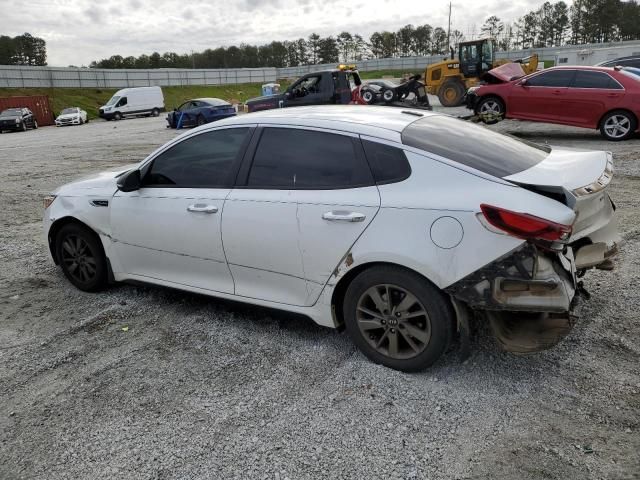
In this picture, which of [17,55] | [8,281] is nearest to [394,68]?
[17,55]

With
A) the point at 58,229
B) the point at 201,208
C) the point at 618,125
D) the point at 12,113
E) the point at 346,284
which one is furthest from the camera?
the point at 12,113

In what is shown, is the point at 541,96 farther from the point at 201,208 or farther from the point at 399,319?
the point at 399,319

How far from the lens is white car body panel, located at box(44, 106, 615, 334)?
2.91 metres

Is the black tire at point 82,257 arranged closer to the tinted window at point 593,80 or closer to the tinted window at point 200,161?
the tinted window at point 200,161

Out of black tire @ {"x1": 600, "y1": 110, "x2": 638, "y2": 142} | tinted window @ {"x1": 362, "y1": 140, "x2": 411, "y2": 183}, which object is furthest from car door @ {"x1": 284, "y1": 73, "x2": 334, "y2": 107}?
tinted window @ {"x1": 362, "y1": 140, "x2": 411, "y2": 183}

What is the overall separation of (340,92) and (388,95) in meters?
2.84

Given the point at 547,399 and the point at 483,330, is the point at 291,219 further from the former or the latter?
the point at 547,399

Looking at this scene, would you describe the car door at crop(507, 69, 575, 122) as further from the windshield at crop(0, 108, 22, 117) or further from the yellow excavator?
the windshield at crop(0, 108, 22, 117)

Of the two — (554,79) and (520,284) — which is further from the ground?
(554,79)

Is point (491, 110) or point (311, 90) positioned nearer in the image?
point (491, 110)

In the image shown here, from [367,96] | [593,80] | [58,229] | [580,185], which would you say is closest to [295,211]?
[580,185]

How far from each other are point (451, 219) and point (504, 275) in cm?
41

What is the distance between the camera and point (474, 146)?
3410 mm

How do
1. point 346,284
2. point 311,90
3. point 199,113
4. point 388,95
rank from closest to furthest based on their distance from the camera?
point 346,284, point 311,90, point 388,95, point 199,113
